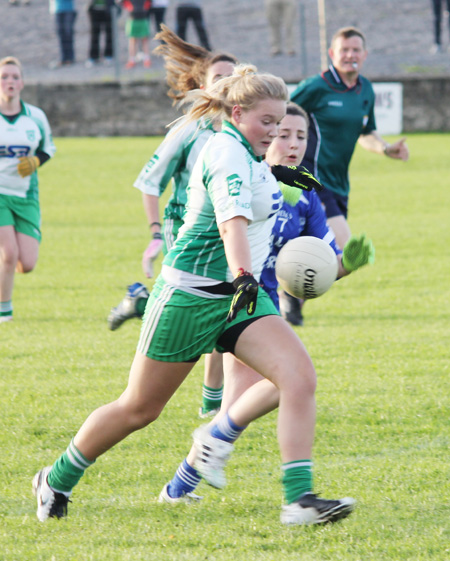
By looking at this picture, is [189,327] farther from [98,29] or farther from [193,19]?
[98,29]

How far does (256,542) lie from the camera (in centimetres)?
379

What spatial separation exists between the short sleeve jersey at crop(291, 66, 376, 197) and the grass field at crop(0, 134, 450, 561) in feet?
4.29

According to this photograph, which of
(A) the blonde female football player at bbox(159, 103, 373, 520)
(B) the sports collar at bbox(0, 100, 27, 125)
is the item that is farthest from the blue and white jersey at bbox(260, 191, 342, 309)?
(B) the sports collar at bbox(0, 100, 27, 125)

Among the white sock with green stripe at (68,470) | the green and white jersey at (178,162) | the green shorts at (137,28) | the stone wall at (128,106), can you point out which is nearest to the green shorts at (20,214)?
the green and white jersey at (178,162)

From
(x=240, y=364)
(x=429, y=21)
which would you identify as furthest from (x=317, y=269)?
(x=429, y=21)

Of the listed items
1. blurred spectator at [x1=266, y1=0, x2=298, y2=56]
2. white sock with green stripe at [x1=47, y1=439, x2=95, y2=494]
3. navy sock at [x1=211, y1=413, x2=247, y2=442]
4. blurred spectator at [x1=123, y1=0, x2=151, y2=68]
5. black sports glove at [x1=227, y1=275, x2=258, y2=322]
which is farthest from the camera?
blurred spectator at [x1=266, y1=0, x2=298, y2=56]

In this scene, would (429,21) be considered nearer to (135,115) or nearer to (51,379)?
(135,115)

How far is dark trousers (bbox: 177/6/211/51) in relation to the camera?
23328mm

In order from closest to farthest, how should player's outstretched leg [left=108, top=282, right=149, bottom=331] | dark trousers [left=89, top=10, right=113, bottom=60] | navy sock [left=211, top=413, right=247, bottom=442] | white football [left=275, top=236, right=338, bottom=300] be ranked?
navy sock [left=211, top=413, right=247, bottom=442] < white football [left=275, top=236, right=338, bottom=300] < player's outstretched leg [left=108, top=282, right=149, bottom=331] < dark trousers [left=89, top=10, right=113, bottom=60]

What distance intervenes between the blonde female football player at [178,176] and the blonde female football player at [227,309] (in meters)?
1.31

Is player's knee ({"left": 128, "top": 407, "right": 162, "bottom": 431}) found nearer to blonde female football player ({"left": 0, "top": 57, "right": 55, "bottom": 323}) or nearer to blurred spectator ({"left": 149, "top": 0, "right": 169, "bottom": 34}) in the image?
blonde female football player ({"left": 0, "top": 57, "right": 55, "bottom": 323})

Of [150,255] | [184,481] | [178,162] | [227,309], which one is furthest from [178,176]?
[184,481]

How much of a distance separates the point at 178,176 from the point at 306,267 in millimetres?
1526

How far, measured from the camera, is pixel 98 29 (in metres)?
23.8
